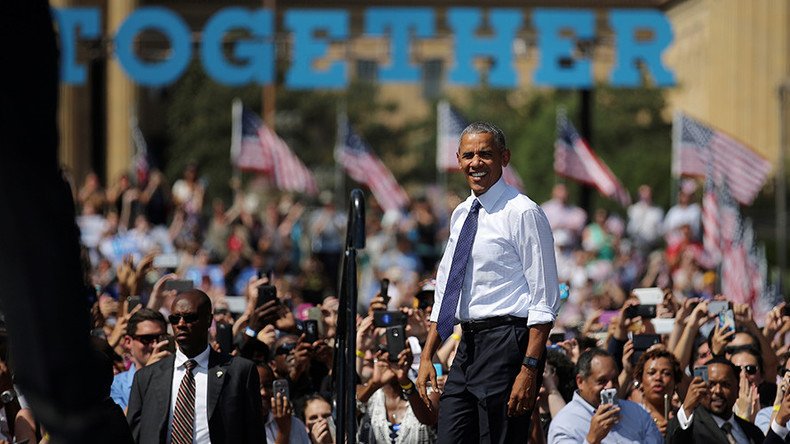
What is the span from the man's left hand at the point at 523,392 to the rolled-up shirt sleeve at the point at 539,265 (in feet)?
0.67

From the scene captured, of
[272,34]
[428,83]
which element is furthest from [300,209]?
[428,83]

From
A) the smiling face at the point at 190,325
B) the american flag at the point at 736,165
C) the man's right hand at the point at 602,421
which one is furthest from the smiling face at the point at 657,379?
the american flag at the point at 736,165

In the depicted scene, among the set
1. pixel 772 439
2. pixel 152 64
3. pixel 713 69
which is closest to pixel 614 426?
pixel 772 439

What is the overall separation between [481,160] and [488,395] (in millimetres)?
964

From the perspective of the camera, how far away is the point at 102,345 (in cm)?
795

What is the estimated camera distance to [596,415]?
7934 mm

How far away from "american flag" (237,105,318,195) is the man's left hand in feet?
76.0

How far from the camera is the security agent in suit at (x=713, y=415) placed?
8.29 m

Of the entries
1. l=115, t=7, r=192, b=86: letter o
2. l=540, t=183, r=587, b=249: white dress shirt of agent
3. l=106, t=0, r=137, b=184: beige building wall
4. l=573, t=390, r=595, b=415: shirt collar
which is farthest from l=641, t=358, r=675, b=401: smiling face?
l=106, t=0, r=137, b=184: beige building wall

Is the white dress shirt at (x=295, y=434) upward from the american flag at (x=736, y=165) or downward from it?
downward

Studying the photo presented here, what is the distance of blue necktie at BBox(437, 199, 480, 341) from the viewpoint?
6.61 meters

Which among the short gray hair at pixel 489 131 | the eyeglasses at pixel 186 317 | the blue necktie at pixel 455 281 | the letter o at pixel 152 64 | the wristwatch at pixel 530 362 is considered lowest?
the wristwatch at pixel 530 362

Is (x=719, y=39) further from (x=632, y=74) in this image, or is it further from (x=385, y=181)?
(x=385, y=181)

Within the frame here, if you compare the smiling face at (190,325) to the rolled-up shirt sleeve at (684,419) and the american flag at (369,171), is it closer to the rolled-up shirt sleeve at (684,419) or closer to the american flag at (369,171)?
the rolled-up shirt sleeve at (684,419)
